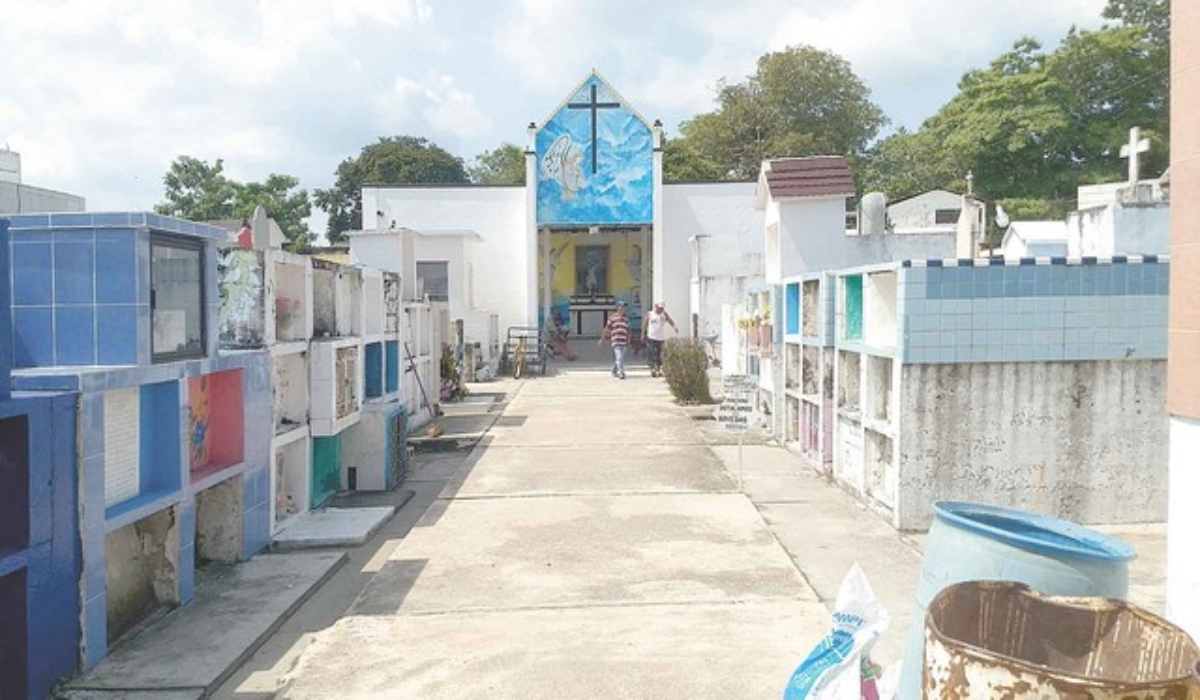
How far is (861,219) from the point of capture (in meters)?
17.5

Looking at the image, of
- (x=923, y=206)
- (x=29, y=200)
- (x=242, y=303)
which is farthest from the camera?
(x=923, y=206)

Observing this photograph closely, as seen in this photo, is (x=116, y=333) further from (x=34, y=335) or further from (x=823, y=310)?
(x=823, y=310)

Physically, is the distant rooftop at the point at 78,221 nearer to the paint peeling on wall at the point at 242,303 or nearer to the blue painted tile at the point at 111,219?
the blue painted tile at the point at 111,219

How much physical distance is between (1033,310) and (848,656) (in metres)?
5.18

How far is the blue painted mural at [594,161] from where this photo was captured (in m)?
26.0

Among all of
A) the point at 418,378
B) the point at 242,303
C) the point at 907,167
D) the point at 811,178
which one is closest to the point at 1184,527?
the point at 242,303

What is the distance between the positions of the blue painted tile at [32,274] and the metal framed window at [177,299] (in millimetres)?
518

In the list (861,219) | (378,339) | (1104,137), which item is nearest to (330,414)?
(378,339)

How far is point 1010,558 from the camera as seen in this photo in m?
3.49

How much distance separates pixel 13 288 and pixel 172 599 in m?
2.06

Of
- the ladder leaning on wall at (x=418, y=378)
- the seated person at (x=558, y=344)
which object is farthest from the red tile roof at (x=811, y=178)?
the seated person at (x=558, y=344)

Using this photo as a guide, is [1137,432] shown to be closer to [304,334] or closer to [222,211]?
[304,334]

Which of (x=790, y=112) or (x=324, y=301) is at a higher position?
(x=790, y=112)

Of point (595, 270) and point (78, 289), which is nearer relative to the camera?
point (78, 289)
